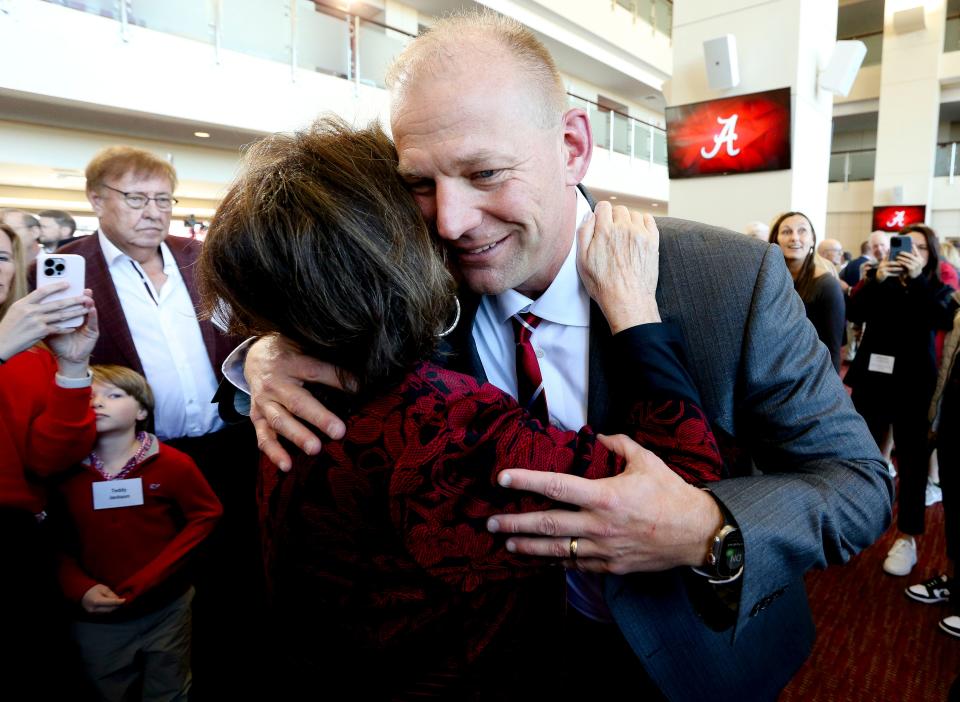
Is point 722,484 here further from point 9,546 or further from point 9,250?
point 9,250

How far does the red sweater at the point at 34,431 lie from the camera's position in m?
1.58

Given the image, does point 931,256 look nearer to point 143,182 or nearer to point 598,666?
point 598,666

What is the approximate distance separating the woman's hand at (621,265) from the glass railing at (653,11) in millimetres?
13489

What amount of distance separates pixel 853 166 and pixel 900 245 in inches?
540

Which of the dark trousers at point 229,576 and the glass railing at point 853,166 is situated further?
the glass railing at point 853,166

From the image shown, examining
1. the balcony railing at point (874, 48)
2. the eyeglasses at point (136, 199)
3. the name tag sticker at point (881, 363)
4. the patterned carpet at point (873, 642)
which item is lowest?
the patterned carpet at point (873, 642)

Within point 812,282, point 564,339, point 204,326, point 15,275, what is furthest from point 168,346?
point 812,282

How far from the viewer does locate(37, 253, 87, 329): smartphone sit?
1.61 m

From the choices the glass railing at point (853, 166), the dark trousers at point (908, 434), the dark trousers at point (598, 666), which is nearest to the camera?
the dark trousers at point (598, 666)

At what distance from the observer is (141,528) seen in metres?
1.83

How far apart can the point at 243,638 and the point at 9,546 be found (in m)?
1.12

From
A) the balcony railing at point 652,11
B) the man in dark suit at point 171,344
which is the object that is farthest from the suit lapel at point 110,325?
the balcony railing at point 652,11

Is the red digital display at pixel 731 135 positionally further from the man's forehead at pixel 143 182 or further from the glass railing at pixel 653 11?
the glass railing at pixel 653 11

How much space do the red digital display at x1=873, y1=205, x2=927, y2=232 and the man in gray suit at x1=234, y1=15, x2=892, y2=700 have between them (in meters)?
12.8
